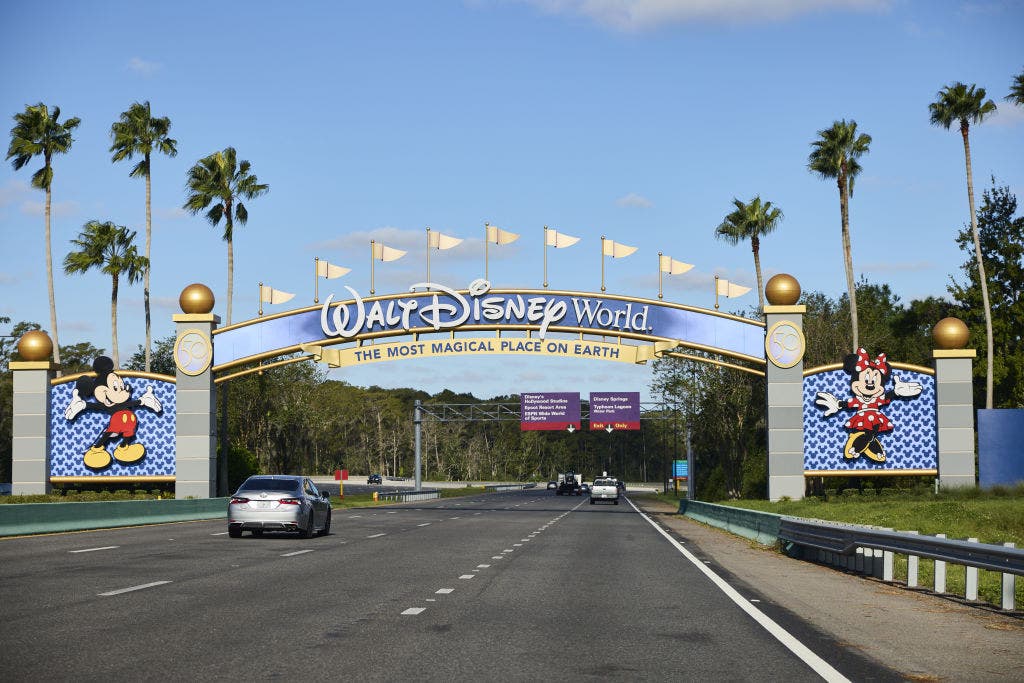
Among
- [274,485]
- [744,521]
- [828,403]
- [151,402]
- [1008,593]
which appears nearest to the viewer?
[1008,593]

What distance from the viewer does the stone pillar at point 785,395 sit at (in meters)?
45.6

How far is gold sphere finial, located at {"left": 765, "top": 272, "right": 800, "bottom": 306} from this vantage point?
4703 centimetres

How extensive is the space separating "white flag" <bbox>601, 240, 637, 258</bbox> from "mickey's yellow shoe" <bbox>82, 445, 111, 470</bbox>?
22.0 metres

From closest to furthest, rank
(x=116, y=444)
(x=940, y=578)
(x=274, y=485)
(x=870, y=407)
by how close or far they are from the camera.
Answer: (x=940, y=578)
(x=274, y=485)
(x=870, y=407)
(x=116, y=444)

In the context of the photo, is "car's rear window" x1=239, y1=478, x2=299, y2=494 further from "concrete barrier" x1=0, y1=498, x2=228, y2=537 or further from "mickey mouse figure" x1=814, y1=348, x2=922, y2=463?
"mickey mouse figure" x1=814, y1=348, x2=922, y2=463

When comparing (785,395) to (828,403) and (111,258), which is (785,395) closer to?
(828,403)

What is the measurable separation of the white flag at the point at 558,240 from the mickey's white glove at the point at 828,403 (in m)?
12.2

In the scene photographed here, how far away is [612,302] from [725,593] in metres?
33.7

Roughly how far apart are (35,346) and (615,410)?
44.2 meters

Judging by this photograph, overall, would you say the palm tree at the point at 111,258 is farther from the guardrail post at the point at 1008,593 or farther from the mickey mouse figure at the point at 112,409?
the guardrail post at the point at 1008,593

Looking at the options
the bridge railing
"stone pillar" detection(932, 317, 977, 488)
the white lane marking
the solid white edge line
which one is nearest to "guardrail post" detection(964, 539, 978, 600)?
the bridge railing

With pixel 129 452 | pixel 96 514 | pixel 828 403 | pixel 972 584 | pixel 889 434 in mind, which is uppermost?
pixel 828 403

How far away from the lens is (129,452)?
160 ft

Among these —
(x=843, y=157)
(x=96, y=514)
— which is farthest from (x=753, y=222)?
(x=96, y=514)
